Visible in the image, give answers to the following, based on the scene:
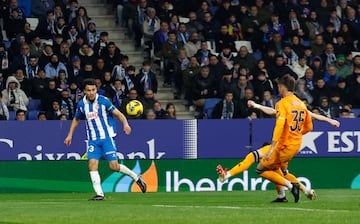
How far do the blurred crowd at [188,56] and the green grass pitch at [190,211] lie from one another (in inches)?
301

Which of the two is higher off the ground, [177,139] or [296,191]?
[177,139]

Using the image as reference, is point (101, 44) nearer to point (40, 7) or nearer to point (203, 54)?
point (40, 7)

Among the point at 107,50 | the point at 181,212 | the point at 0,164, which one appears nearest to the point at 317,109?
the point at 107,50

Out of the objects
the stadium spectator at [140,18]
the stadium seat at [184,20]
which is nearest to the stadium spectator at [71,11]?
the stadium spectator at [140,18]

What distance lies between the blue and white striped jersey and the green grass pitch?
114 cm

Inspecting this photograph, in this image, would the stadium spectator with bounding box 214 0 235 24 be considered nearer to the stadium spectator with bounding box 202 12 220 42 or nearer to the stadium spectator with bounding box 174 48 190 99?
the stadium spectator with bounding box 202 12 220 42

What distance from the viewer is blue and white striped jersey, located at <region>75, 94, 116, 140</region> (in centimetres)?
1908

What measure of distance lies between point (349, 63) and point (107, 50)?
22.0 ft

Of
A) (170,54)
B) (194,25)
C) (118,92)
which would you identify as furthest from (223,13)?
(118,92)

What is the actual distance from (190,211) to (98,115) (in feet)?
13.9

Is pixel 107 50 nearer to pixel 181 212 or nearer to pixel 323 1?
pixel 323 1

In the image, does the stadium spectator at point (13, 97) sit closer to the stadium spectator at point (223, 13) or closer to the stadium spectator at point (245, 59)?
the stadium spectator at point (245, 59)

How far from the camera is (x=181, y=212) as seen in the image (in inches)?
598

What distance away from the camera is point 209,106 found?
27953 mm
